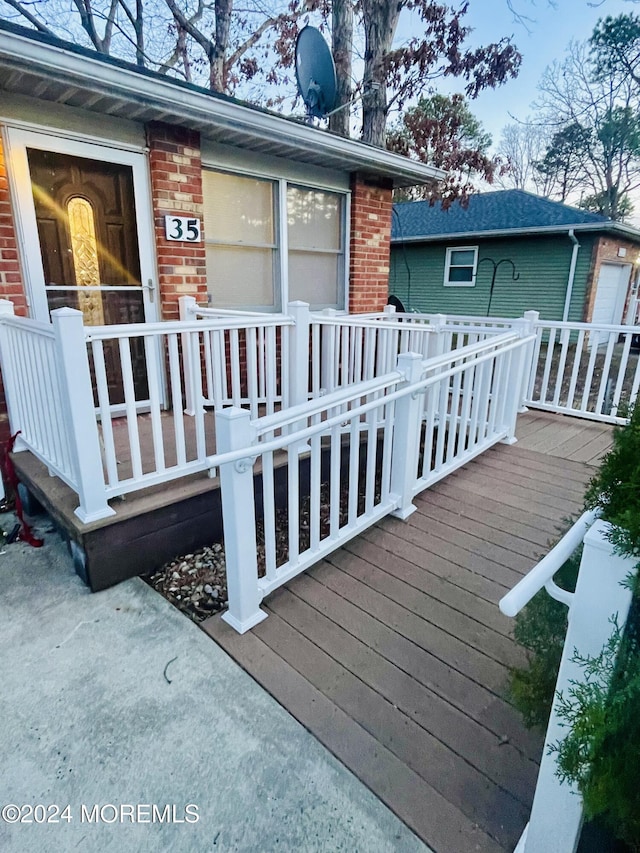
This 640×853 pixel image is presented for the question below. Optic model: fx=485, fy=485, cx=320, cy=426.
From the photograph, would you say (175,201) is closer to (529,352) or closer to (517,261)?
(529,352)

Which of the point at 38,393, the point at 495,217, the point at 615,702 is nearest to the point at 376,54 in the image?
the point at 495,217

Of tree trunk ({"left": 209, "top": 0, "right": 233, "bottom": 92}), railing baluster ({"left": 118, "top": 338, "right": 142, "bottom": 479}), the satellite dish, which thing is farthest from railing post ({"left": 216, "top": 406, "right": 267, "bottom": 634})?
tree trunk ({"left": 209, "top": 0, "right": 233, "bottom": 92})

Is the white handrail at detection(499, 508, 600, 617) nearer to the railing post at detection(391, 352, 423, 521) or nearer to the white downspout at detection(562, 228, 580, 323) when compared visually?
the railing post at detection(391, 352, 423, 521)

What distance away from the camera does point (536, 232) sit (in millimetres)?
11016

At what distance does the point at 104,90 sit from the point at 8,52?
0.56 metres

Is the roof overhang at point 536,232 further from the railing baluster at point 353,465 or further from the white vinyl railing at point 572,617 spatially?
the white vinyl railing at point 572,617

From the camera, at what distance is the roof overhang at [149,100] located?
262 centimetres

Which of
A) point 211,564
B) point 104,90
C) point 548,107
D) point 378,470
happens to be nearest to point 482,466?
point 378,470

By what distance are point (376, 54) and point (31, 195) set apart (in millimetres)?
7717

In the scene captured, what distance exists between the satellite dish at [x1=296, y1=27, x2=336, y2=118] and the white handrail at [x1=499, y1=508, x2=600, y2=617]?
5192 mm

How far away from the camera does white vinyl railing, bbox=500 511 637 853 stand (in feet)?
3.23

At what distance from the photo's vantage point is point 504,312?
1235cm

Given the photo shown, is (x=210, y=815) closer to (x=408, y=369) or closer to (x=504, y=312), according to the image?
(x=408, y=369)

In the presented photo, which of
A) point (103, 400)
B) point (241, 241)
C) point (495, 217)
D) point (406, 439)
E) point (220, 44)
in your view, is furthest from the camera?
point (495, 217)
